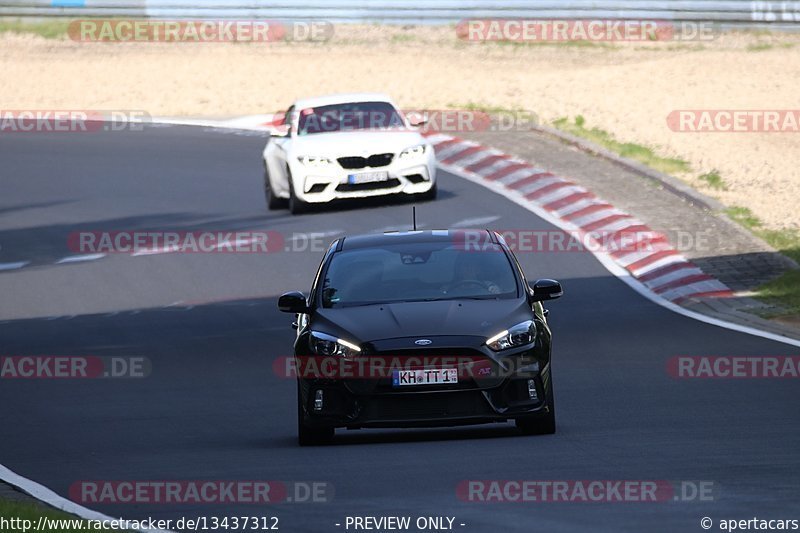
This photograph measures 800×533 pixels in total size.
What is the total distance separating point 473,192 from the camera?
26891mm

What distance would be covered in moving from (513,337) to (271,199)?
48.7ft

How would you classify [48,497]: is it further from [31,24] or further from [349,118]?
[31,24]

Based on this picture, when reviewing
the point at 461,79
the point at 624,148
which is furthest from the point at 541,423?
the point at 461,79

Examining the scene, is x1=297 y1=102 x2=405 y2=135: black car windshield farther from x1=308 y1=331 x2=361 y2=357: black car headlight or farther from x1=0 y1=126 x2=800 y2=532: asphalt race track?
x1=308 y1=331 x2=361 y2=357: black car headlight

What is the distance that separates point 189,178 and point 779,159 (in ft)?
33.7

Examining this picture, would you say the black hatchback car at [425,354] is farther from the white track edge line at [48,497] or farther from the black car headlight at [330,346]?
the white track edge line at [48,497]

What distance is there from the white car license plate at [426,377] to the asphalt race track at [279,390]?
1.49 ft

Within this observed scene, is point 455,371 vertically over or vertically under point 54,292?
over

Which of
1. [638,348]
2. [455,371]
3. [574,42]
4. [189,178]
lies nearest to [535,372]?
[455,371]

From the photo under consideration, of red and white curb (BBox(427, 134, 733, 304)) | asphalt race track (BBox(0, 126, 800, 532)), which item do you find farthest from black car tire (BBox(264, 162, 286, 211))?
red and white curb (BBox(427, 134, 733, 304))

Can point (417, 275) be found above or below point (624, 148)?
above

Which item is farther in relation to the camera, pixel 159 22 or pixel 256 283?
pixel 159 22

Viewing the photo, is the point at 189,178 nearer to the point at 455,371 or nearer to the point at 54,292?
the point at 54,292

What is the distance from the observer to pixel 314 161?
2511cm
